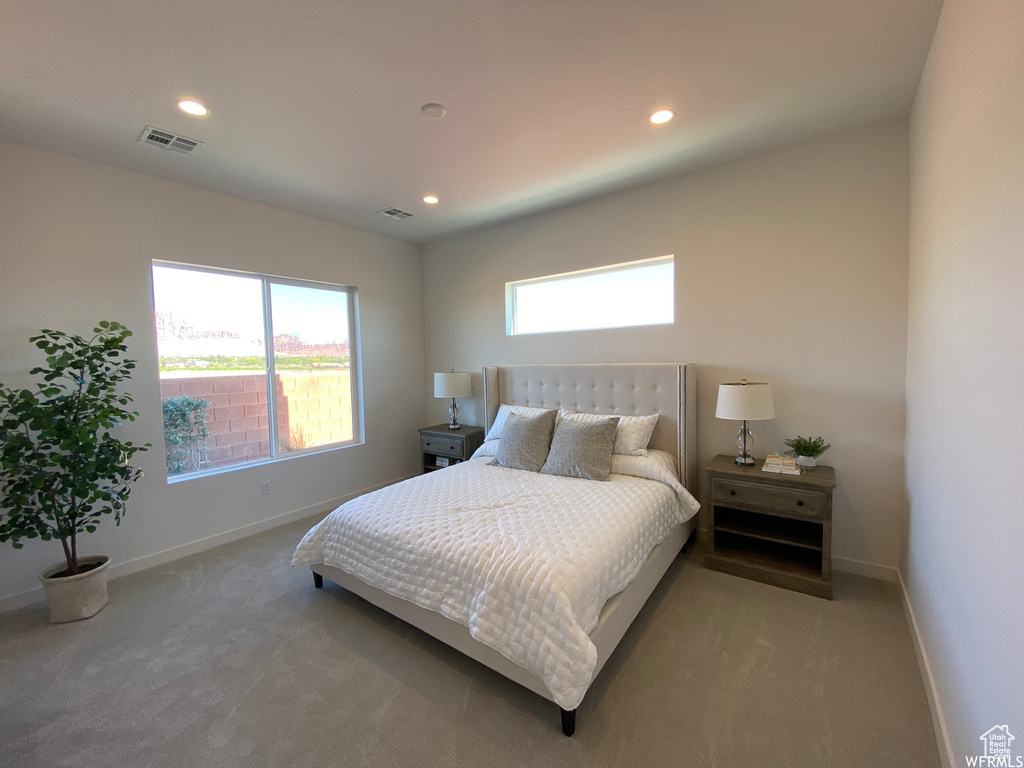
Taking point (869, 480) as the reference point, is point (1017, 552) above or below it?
above

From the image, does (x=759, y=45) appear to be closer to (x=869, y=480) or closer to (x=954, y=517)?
(x=954, y=517)

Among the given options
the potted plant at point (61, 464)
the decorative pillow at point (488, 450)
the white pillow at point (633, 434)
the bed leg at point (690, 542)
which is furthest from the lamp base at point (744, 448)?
the potted plant at point (61, 464)

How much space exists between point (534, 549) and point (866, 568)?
2273 millimetres

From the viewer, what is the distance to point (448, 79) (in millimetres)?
1882

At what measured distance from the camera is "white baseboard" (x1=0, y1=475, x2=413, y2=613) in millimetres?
2412

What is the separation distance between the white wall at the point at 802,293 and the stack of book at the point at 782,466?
162 millimetres

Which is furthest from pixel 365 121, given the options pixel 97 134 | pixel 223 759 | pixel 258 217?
pixel 223 759

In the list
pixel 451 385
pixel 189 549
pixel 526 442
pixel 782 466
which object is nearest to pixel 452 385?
pixel 451 385

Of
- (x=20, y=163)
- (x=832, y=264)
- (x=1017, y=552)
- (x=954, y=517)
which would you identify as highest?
(x=20, y=163)

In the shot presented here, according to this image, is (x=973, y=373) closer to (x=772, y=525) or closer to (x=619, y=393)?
(x=772, y=525)

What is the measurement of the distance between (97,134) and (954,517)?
435 cm

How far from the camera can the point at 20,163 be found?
2354mm

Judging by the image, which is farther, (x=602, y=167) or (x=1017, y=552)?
(x=602, y=167)

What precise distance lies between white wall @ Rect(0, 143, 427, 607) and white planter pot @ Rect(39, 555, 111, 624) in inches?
16.5
